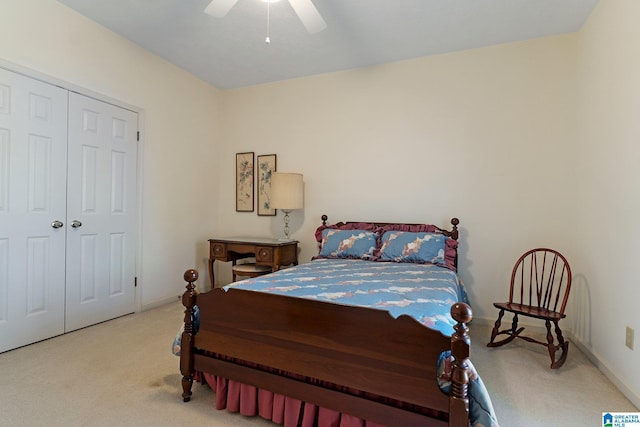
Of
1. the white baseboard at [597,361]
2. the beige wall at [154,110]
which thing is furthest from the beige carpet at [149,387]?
the beige wall at [154,110]

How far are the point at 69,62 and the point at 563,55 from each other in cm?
423

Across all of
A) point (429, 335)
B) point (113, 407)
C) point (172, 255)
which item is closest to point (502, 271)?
point (429, 335)

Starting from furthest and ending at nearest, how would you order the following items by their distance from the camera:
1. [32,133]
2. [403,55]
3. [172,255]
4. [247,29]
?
[172,255]
[403,55]
[247,29]
[32,133]

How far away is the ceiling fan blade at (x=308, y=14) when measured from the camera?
80.9 inches

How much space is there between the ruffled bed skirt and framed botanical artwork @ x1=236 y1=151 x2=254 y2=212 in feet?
8.56

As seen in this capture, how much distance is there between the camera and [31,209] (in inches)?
96.0

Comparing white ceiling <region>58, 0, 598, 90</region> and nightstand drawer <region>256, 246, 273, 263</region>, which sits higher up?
white ceiling <region>58, 0, 598, 90</region>

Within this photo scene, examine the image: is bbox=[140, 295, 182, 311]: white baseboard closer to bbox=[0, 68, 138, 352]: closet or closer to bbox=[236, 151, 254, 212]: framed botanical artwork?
bbox=[0, 68, 138, 352]: closet

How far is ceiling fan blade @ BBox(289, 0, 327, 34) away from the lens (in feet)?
6.74

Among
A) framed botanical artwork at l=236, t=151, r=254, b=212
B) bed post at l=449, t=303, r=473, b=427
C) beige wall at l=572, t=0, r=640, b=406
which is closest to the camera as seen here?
bed post at l=449, t=303, r=473, b=427

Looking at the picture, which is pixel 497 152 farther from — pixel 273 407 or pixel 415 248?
pixel 273 407

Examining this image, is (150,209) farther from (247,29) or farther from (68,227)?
(247,29)

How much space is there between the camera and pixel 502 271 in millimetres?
3033

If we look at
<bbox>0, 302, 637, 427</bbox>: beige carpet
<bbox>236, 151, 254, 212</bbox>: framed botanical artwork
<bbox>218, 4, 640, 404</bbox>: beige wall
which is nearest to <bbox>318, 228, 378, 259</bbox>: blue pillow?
<bbox>218, 4, 640, 404</bbox>: beige wall
